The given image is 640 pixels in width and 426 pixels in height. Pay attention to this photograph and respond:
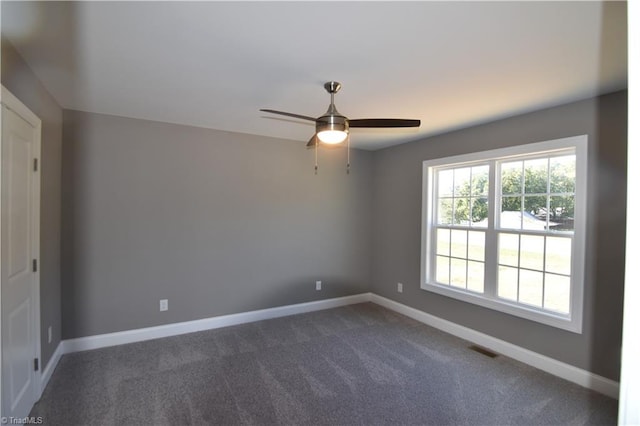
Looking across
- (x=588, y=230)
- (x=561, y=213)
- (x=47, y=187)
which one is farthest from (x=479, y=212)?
(x=47, y=187)

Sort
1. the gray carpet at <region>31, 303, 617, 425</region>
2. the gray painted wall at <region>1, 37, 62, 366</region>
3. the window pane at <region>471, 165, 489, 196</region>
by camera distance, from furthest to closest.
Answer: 1. the window pane at <region>471, 165, 489, 196</region>
2. the gray carpet at <region>31, 303, 617, 425</region>
3. the gray painted wall at <region>1, 37, 62, 366</region>

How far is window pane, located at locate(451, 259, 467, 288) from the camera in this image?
3.80 m

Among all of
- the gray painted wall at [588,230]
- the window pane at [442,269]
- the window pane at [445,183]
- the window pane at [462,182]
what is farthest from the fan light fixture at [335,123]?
the window pane at [442,269]

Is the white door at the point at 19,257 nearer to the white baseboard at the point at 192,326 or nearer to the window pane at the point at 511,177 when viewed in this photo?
the white baseboard at the point at 192,326

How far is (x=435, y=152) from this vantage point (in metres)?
4.06

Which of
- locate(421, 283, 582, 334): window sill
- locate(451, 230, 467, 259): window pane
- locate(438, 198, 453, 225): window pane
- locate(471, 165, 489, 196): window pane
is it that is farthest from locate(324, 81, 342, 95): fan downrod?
locate(421, 283, 582, 334): window sill

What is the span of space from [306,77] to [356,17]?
30.9 inches

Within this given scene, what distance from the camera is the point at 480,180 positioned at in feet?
12.0

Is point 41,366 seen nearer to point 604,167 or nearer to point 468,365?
point 468,365

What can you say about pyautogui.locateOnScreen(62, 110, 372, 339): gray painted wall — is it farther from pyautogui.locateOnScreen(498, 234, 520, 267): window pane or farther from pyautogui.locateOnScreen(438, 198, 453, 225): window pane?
pyautogui.locateOnScreen(498, 234, 520, 267): window pane

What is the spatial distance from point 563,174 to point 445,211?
1.40 m

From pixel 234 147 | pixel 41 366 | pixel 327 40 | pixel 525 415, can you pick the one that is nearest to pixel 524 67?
pixel 327 40

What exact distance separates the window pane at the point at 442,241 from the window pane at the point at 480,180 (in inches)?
25.8

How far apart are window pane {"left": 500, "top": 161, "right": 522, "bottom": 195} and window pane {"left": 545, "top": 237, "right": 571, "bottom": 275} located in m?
0.61
